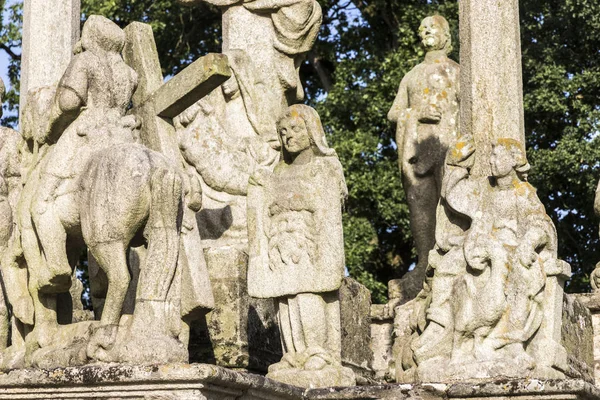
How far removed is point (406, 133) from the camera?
15.2m

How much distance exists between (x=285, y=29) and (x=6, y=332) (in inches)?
158

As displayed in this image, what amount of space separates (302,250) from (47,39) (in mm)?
4709

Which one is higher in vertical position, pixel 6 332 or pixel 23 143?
pixel 23 143

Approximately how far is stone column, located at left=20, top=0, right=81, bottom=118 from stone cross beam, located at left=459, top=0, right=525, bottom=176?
405 centimetres

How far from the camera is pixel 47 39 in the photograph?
52.3 feet

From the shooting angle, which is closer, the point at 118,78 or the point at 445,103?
the point at 118,78

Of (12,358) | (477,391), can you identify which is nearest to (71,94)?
(12,358)

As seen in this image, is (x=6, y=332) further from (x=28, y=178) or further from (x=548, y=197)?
(x=548, y=197)

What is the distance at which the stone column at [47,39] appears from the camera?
15.8 m

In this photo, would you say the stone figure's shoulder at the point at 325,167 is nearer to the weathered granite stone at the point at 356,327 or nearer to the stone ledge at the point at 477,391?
the stone ledge at the point at 477,391

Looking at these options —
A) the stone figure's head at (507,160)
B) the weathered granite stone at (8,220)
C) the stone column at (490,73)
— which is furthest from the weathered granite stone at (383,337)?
the weathered granite stone at (8,220)

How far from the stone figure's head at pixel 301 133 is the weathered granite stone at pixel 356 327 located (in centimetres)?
171

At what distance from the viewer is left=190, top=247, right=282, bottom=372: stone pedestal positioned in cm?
1309

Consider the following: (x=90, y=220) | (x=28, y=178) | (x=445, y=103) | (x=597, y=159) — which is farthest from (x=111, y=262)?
(x=597, y=159)
